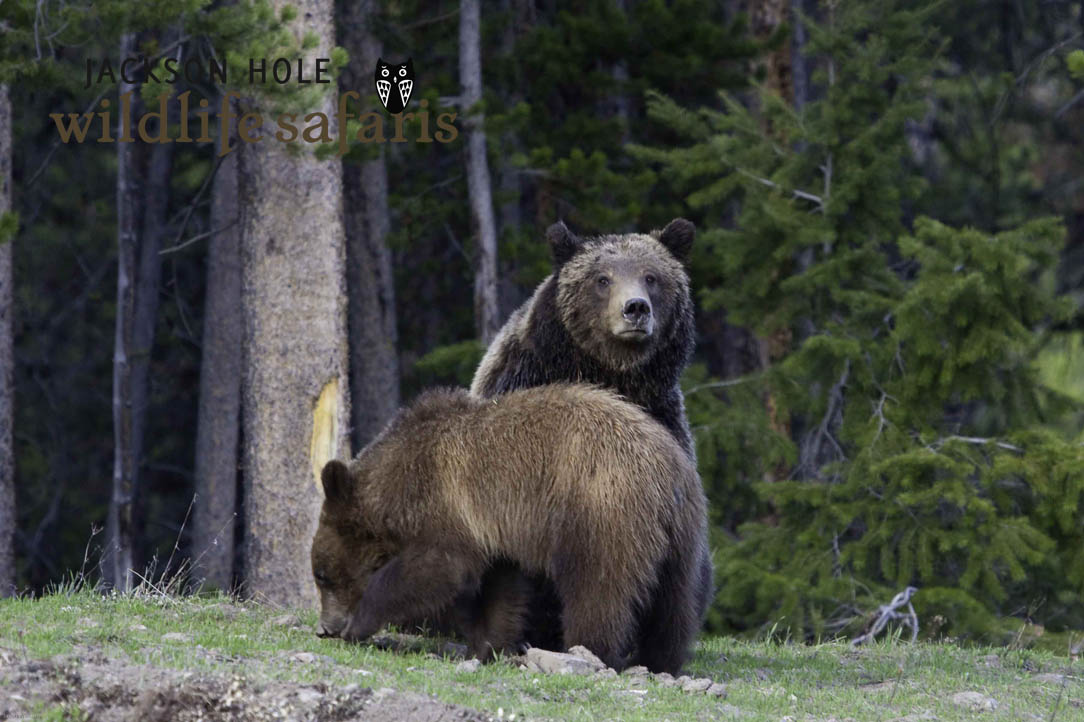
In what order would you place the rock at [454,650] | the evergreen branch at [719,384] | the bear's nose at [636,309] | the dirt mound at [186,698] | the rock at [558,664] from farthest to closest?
the evergreen branch at [719,384]
the bear's nose at [636,309]
the rock at [454,650]
the rock at [558,664]
the dirt mound at [186,698]

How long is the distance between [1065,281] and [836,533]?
28.6 feet

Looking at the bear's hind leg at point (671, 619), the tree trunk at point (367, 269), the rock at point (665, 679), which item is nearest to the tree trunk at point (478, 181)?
the tree trunk at point (367, 269)

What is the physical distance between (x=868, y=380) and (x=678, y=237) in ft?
16.1

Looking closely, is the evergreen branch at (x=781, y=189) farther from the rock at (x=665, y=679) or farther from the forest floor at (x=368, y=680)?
the rock at (x=665, y=679)

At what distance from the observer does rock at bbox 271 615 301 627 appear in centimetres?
748

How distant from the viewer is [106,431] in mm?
20344

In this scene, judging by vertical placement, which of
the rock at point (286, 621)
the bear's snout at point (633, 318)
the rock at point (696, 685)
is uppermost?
the bear's snout at point (633, 318)

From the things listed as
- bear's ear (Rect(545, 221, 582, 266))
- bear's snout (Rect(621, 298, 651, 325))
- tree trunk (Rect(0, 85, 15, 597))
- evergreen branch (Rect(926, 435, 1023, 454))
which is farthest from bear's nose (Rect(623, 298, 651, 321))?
tree trunk (Rect(0, 85, 15, 597))

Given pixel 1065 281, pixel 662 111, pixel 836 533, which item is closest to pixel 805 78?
pixel 662 111

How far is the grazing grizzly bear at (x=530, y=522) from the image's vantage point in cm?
665

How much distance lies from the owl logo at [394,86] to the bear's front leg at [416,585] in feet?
27.5

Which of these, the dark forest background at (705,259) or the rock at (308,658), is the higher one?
the dark forest background at (705,259)

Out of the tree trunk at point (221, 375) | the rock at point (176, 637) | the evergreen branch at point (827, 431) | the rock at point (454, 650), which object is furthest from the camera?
the tree trunk at point (221, 375)

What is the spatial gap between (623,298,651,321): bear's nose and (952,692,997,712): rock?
2.47 meters
